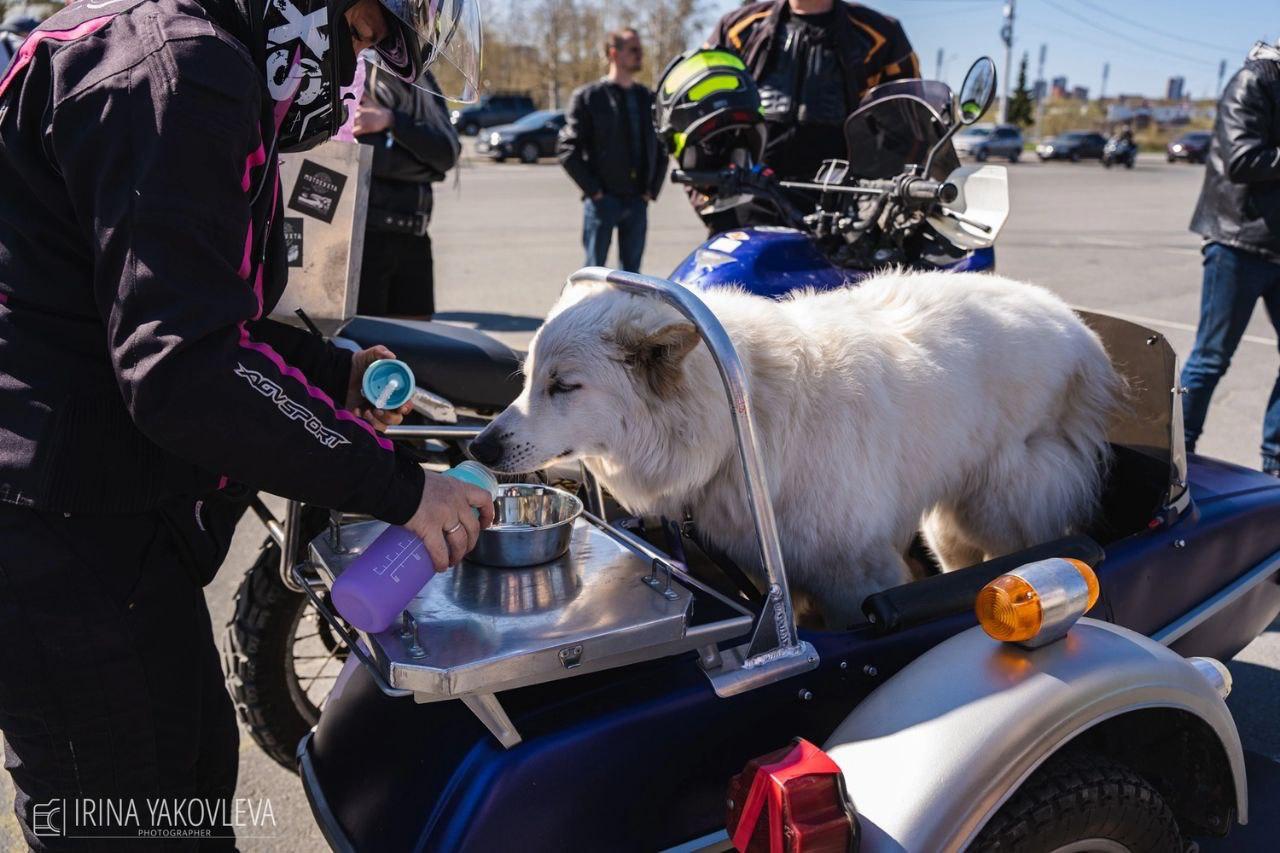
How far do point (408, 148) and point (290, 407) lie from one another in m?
3.73

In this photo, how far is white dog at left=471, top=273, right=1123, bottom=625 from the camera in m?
2.12

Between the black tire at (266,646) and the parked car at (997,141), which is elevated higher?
the parked car at (997,141)

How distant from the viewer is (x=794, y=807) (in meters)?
1.49

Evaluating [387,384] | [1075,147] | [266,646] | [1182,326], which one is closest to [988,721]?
[387,384]

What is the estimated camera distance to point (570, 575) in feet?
6.05

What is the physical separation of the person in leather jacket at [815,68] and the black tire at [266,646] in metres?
2.80

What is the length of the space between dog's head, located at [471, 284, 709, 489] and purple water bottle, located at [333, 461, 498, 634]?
0.65 metres

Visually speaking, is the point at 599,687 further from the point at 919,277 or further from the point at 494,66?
the point at 494,66

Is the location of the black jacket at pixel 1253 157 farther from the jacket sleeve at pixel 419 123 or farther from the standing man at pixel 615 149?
the standing man at pixel 615 149

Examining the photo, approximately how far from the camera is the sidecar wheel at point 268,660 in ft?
9.11

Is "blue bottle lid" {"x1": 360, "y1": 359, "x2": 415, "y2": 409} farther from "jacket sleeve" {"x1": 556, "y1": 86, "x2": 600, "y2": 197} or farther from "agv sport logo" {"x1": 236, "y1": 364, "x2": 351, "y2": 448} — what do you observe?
"jacket sleeve" {"x1": 556, "y1": 86, "x2": 600, "y2": 197}

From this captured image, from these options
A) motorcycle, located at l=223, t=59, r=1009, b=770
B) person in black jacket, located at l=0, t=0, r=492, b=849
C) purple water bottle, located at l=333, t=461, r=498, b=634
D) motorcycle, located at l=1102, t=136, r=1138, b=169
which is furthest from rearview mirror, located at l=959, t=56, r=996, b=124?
motorcycle, located at l=1102, t=136, r=1138, b=169

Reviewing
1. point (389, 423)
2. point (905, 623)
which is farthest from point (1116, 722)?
point (389, 423)

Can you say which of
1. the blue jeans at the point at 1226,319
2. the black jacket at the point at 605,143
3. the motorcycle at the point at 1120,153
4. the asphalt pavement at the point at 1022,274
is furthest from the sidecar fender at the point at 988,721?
the motorcycle at the point at 1120,153
